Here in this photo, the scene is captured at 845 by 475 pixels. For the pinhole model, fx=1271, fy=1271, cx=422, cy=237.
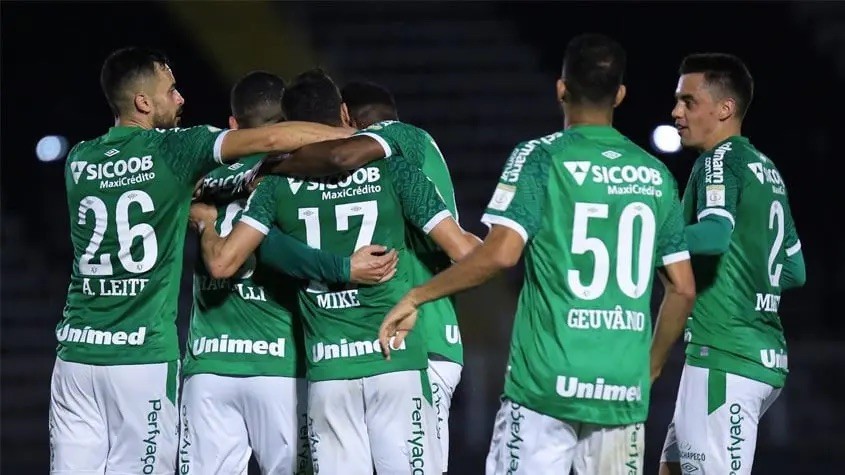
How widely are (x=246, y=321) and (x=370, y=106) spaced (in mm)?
1063

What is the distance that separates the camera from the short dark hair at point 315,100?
493 cm

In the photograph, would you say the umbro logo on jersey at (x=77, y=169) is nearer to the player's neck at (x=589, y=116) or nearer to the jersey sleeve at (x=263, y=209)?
the jersey sleeve at (x=263, y=209)

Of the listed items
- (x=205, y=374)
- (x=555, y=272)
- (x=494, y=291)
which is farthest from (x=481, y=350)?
(x=555, y=272)

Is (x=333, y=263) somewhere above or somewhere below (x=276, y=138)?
below

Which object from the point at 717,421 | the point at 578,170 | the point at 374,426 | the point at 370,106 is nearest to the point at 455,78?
the point at 370,106

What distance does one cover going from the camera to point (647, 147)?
12.0 metres

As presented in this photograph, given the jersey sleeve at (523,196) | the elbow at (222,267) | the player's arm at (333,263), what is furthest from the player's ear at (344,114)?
the jersey sleeve at (523,196)

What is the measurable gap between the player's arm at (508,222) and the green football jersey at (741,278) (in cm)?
126

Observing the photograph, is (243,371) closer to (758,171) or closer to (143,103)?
(143,103)

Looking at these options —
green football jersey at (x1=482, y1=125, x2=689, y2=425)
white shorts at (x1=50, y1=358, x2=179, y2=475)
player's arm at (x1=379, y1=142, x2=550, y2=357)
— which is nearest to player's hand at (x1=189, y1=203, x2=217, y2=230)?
white shorts at (x1=50, y1=358, x2=179, y2=475)

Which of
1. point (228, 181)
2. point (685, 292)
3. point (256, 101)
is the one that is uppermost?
point (256, 101)

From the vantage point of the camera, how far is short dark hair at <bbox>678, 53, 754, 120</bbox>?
5.33 meters

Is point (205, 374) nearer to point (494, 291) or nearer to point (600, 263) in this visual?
point (600, 263)

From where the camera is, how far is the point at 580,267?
13.1 ft
